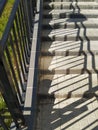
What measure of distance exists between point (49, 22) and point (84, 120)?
→ 2544 mm

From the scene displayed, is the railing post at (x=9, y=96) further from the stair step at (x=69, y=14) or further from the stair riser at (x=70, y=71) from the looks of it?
the stair step at (x=69, y=14)

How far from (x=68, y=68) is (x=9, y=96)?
221cm

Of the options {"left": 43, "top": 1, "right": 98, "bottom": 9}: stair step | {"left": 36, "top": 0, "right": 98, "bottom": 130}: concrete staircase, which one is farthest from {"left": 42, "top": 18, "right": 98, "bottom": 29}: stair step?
{"left": 43, "top": 1, "right": 98, "bottom": 9}: stair step

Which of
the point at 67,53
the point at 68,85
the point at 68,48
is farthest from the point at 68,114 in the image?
the point at 68,48

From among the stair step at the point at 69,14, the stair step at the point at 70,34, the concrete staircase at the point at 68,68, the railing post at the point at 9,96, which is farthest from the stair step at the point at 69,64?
the railing post at the point at 9,96

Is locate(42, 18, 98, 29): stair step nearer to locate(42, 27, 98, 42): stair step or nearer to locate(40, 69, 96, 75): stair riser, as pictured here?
locate(42, 27, 98, 42): stair step

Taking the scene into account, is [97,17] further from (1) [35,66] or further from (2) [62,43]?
(1) [35,66]

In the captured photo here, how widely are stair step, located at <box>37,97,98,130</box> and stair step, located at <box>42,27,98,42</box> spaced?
1472 mm

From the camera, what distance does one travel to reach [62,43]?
4836 mm

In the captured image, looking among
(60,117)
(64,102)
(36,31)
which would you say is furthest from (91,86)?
(36,31)

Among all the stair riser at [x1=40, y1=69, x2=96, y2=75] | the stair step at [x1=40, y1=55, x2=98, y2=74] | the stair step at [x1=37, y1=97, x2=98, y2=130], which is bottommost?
the stair step at [x1=37, y1=97, x2=98, y2=130]

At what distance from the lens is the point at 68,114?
3.71 metres

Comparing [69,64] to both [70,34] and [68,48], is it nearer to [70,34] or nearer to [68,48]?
[68,48]

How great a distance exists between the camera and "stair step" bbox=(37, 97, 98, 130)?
3539 mm
